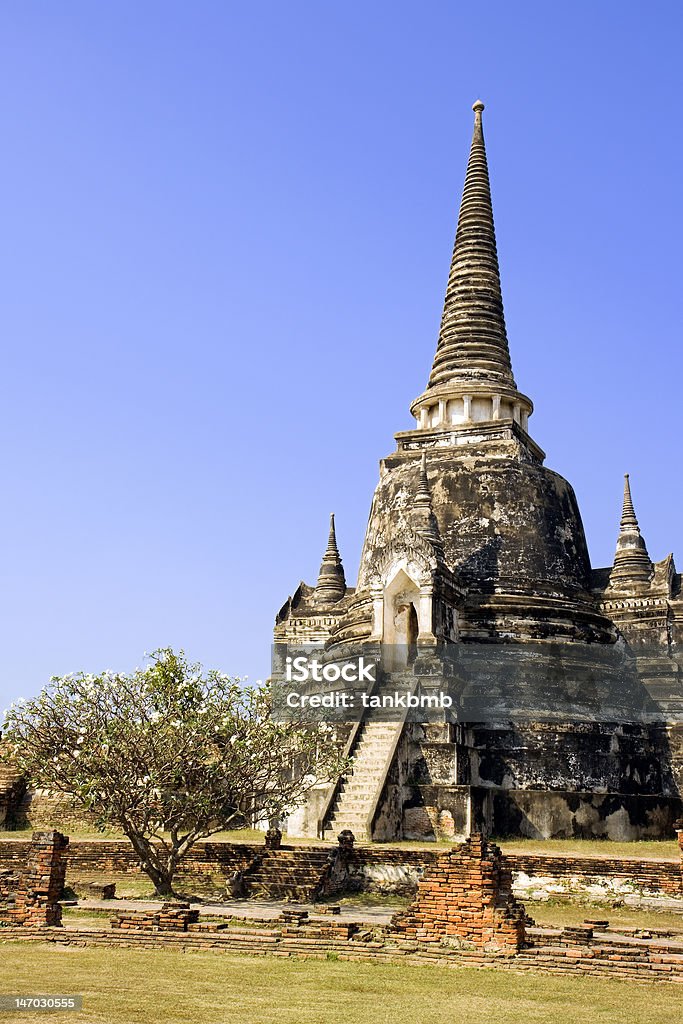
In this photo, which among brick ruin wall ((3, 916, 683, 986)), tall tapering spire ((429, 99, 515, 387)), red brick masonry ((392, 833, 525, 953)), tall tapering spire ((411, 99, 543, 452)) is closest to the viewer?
brick ruin wall ((3, 916, 683, 986))

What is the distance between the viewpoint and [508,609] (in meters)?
24.5

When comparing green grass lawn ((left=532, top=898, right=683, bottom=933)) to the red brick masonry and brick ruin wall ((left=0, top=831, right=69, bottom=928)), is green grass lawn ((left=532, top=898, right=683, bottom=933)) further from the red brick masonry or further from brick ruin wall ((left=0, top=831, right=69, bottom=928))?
brick ruin wall ((left=0, top=831, right=69, bottom=928))

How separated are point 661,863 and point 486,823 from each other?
4690 millimetres

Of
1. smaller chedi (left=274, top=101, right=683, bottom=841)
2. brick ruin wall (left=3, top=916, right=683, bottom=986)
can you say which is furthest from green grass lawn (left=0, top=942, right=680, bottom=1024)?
smaller chedi (left=274, top=101, right=683, bottom=841)

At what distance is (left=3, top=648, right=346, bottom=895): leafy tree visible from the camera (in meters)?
16.1

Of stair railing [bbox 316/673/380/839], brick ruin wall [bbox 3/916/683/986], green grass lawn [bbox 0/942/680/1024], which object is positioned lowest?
green grass lawn [bbox 0/942/680/1024]

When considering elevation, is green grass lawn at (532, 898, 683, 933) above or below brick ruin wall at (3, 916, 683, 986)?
above

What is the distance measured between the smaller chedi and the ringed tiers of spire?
71mm

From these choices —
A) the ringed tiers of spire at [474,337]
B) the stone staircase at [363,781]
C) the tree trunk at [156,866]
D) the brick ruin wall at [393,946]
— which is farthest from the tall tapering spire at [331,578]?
the brick ruin wall at [393,946]

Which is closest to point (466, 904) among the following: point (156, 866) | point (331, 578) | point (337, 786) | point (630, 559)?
point (156, 866)

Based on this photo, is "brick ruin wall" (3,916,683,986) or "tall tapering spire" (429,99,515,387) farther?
"tall tapering spire" (429,99,515,387)

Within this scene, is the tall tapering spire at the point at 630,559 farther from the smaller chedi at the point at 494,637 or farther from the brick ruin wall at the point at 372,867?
the brick ruin wall at the point at 372,867

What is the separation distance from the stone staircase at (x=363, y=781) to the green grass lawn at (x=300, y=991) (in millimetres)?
7771

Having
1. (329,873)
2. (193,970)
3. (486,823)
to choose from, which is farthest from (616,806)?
(193,970)
